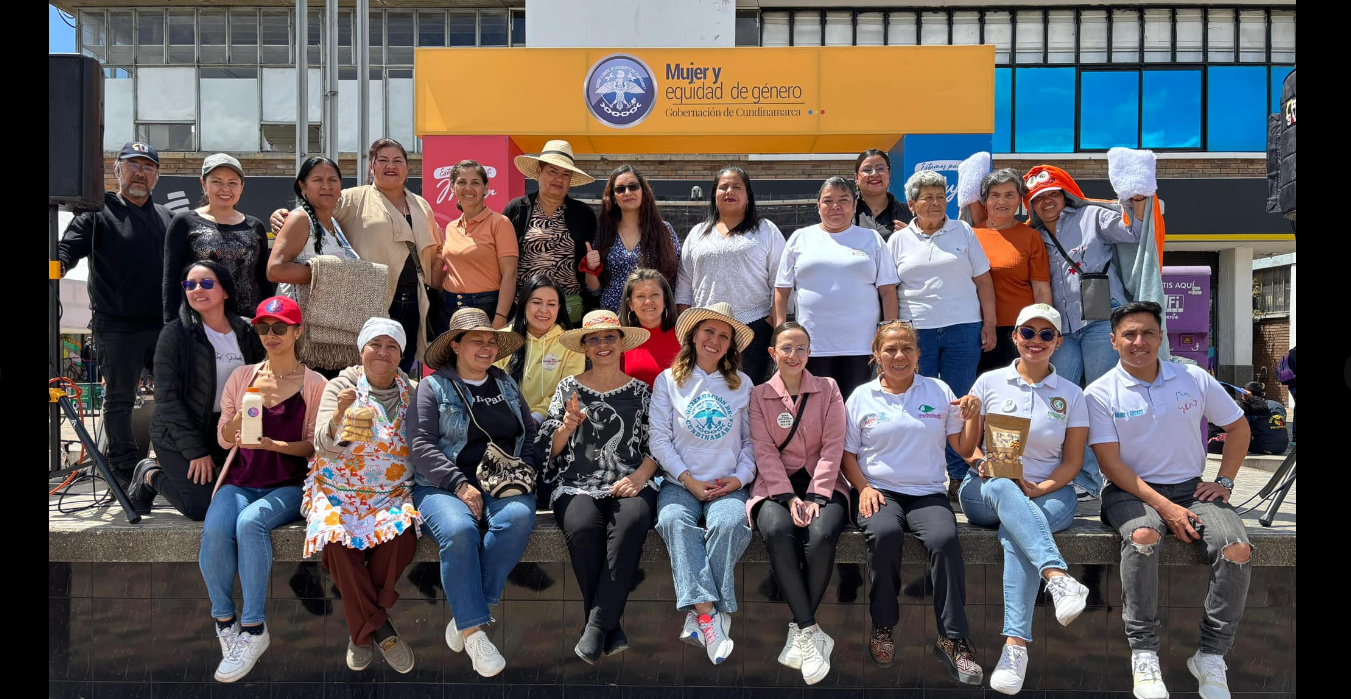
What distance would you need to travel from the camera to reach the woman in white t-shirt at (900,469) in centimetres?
385

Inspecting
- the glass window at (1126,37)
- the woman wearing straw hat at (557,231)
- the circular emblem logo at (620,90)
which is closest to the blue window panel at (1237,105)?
the glass window at (1126,37)

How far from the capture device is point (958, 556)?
12.6ft

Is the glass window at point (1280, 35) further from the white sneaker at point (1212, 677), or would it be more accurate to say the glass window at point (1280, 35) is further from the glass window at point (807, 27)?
the white sneaker at point (1212, 677)

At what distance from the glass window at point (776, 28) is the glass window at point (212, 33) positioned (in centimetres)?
1099

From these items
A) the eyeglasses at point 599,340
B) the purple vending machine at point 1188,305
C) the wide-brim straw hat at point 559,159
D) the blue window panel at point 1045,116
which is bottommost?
the eyeglasses at point 599,340

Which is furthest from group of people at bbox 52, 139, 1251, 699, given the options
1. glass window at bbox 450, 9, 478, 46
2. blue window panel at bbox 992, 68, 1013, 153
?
glass window at bbox 450, 9, 478, 46

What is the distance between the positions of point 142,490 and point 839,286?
381 centimetres

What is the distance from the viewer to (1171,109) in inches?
675

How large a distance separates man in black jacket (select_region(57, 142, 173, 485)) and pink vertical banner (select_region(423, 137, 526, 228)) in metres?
5.17

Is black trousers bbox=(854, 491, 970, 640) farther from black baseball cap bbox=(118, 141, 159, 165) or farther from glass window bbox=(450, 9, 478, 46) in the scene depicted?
glass window bbox=(450, 9, 478, 46)

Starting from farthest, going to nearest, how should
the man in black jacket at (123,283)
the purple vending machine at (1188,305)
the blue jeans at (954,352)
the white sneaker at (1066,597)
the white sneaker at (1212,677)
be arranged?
the purple vending machine at (1188,305) < the man in black jacket at (123,283) < the blue jeans at (954,352) < the white sneaker at (1212,677) < the white sneaker at (1066,597)

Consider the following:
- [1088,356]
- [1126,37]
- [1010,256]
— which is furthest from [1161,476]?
[1126,37]
